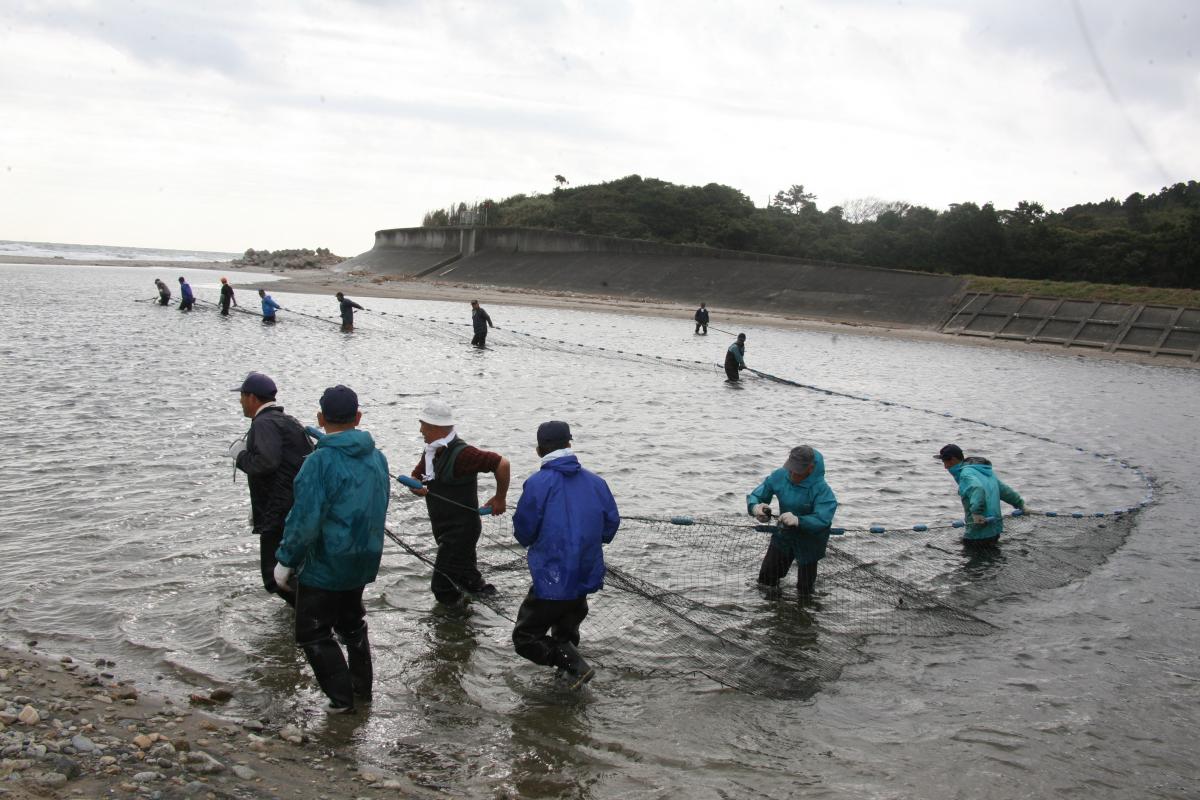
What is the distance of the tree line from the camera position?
170 feet

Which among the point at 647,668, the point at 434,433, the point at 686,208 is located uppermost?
the point at 686,208

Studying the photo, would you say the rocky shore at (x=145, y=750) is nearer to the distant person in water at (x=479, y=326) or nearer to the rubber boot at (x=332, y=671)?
the rubber boot at (x=332, y=671)

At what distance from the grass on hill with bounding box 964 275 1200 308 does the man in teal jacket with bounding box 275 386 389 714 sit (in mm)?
46542

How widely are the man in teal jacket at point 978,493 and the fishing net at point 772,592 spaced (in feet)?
1.28

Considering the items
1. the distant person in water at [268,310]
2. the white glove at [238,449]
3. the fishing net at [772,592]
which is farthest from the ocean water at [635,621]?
the distant person in water at [268,310]

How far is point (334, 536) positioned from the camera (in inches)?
204

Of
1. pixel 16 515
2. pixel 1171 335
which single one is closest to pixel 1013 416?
pixel 16 515

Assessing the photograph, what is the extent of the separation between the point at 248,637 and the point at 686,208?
74.8 meters

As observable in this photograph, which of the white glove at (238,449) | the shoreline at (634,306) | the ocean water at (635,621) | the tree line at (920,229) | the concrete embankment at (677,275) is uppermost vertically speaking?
the tree line at (920,229)

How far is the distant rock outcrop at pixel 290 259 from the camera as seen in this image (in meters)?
93.5

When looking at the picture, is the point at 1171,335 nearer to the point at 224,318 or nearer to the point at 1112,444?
the point at 1112,444

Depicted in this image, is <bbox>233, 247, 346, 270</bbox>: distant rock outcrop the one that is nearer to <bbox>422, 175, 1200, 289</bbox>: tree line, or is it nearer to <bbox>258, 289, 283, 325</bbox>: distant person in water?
<bbox>422, 175, 1200, 289</bbox>: tree line

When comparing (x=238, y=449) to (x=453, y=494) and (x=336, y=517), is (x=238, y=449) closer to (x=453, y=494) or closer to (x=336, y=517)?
(x=453, y=494)

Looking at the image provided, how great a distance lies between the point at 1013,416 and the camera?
21.0 meters
